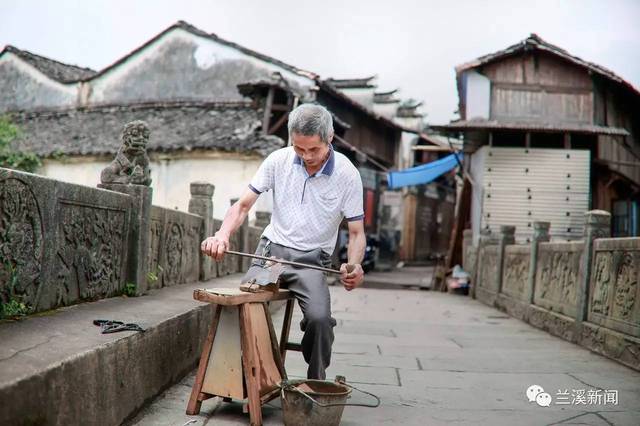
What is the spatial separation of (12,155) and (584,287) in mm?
16967

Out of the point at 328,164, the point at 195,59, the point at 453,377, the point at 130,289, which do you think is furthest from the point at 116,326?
the point at 195,59

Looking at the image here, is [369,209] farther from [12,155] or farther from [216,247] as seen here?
[216,247]

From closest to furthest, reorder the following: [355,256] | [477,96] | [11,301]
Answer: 1. [11,301]
2. [355,256]
3. [477,96]

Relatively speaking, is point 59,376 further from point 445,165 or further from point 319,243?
point 445,165

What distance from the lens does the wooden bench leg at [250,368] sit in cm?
308

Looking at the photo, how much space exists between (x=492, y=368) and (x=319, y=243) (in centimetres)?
254

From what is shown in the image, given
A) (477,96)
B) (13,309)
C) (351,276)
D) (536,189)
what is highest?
(477,96)

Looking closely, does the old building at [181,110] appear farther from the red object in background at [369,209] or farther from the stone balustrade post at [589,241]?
the stone balustrade post at [589,241]

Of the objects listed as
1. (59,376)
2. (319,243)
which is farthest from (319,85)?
(59,376)

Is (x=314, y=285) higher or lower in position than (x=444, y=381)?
higher

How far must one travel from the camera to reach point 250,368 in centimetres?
310

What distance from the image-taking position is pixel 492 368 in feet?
17.2

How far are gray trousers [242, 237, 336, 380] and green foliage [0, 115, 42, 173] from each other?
53.9 ft

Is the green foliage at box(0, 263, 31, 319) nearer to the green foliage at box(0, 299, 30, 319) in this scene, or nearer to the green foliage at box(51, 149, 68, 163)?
the green foliage at box(0, 299, 30, 319)
